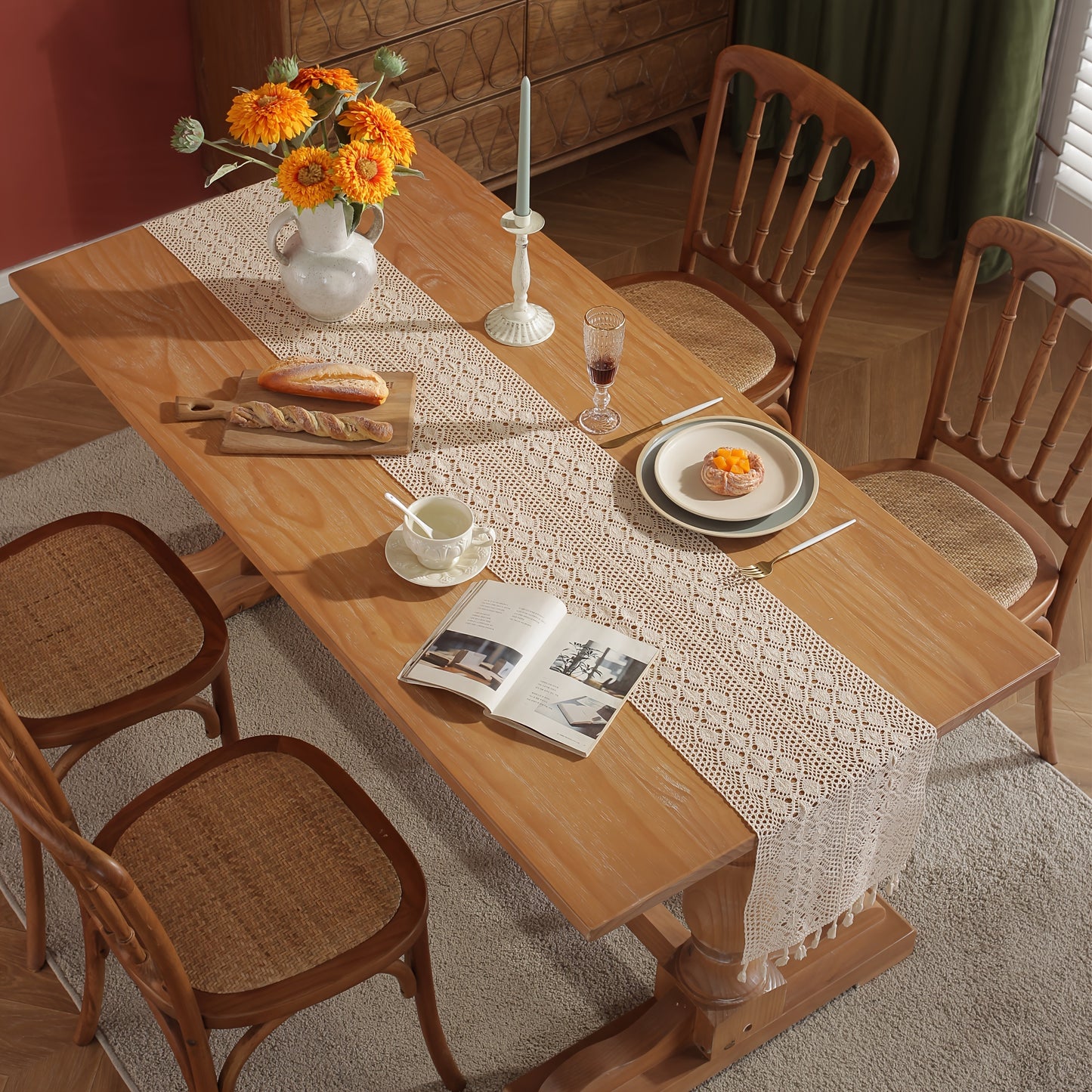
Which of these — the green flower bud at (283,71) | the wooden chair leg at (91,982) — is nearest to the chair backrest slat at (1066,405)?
the green flower bud at (283,71)

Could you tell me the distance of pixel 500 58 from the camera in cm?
346

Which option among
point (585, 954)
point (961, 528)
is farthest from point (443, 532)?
point (961, 528)

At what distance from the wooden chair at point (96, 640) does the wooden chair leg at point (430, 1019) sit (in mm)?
566

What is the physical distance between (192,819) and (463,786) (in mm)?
515

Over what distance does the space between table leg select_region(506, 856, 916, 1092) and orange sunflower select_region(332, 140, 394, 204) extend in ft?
3.65

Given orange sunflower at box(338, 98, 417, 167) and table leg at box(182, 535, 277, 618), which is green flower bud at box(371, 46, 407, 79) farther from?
table leg at box(182, 535, 277, 618)

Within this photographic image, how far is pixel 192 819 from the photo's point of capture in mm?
1888

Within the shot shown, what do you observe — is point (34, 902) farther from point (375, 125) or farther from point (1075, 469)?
point (1075, 469)

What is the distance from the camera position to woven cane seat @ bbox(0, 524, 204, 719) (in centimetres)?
206

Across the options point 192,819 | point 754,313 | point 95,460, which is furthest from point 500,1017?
point 95,460

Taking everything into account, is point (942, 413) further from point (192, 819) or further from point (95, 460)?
point (95, 460)

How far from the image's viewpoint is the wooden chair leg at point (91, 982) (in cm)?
189

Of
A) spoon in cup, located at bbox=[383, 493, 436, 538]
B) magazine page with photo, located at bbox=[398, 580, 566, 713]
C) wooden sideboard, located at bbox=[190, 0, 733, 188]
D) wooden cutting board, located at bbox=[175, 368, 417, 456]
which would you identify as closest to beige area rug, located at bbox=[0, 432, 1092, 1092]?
magazine page with photo, located at bbox=[398, 580, 566, 713]

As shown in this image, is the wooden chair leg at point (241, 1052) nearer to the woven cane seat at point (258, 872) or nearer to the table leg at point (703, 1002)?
the woven cane seat at point (258, 872)
